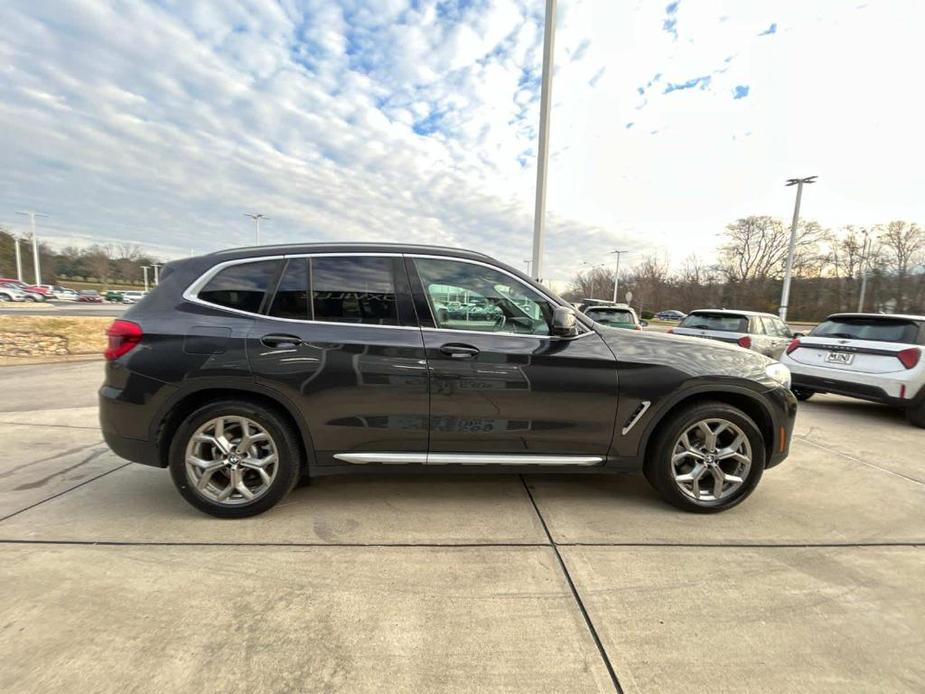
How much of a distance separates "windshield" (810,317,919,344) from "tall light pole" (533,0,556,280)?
5.51 meters

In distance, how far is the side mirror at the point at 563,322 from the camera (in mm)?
2867

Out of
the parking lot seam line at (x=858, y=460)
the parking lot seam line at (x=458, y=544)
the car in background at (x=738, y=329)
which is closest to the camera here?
the parking lot seam line at (x=458, y=544)

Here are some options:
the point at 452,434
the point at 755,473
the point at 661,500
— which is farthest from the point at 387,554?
the point at 755,473

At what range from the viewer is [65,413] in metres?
5.30

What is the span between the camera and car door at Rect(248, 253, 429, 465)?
2.79m

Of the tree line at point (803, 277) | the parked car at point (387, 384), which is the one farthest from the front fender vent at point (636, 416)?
the tree line at point (803, 277)

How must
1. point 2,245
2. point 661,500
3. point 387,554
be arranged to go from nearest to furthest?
point 387,554
point 661,500
point 2,245

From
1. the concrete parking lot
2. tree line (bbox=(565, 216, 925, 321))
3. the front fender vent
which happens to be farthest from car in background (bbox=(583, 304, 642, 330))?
tree line (bbox=(565, 216, 925, 321))

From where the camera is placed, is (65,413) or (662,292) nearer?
(65,413)

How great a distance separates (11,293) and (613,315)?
5426 cm

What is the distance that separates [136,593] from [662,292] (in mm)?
69348

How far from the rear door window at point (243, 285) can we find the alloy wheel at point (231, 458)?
76 centimetres

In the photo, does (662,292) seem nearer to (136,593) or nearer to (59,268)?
(136,593)

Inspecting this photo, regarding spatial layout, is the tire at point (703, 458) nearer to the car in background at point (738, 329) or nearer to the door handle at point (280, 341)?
the door handle at point (280, 341)
